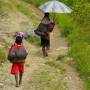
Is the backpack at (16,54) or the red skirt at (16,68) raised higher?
the backpack at (16,54)

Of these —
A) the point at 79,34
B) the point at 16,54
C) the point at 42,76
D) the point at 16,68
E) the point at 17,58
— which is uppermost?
the point at 16,54

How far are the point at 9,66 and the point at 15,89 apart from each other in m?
2.71

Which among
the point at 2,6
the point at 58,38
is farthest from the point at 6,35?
the point at 2,6

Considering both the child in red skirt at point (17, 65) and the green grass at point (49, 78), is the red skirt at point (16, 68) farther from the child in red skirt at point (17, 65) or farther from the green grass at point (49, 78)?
the green grass at point (49, 78)

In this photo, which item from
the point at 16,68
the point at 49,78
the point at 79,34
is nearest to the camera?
the point at 16,68

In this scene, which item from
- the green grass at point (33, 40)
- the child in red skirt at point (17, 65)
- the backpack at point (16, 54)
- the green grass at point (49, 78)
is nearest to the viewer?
the backpack at point (16, 54)

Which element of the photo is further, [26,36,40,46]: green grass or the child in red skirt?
[26,36,40,46]: green grass

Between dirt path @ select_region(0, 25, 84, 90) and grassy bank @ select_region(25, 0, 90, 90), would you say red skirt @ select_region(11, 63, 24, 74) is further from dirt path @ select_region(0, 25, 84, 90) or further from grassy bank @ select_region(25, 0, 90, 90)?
grassy bank @ select_region(25, 0, 90, 90)

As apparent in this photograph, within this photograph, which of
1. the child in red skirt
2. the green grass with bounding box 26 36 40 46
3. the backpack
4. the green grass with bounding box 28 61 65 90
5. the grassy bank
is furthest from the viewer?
the green grass with bounding box 26 36 40 46

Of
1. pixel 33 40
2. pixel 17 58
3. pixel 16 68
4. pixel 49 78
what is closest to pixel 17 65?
pixel 16 68

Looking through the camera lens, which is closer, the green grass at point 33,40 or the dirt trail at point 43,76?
the dirt trail at point 43,76

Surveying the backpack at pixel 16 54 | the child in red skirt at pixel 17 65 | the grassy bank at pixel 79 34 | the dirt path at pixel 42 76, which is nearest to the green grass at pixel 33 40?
the grassy bank at pixel 79 34

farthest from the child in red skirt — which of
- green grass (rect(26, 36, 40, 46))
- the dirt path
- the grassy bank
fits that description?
green grass (rect(26, 36, 40, 46))

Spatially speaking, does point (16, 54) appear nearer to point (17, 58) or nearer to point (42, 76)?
point (17, 58)
